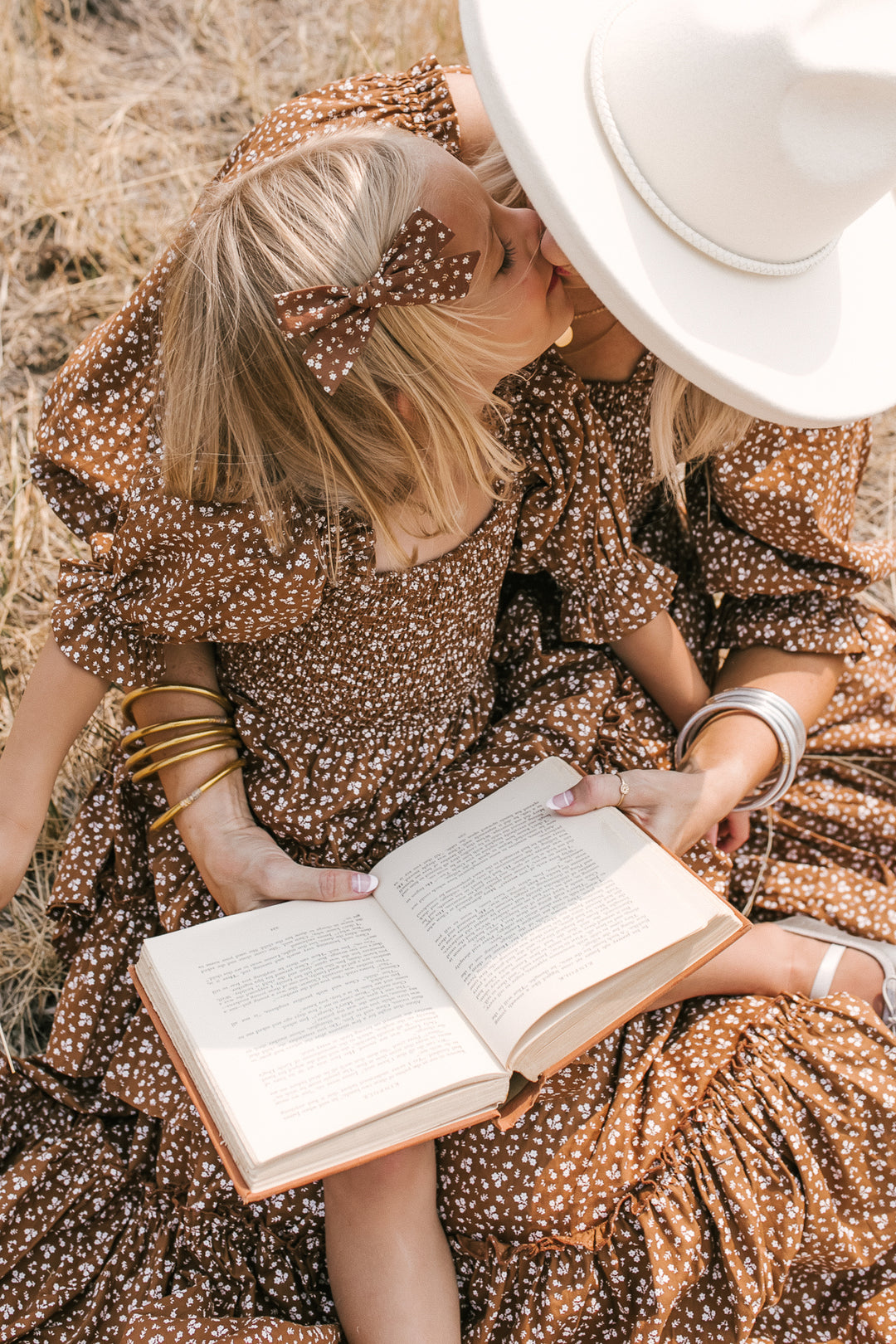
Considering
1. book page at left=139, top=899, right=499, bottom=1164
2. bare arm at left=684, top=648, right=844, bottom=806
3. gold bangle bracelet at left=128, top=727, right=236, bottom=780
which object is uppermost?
gold bangle bracelet at left=128, top=727, right=236, bottom=780

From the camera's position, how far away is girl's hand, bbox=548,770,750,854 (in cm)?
154

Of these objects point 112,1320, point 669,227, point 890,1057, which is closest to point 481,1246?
point 112,1320

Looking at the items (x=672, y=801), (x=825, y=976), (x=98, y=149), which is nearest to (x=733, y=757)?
(x=672, y=801)

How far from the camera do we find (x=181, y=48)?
275 cm

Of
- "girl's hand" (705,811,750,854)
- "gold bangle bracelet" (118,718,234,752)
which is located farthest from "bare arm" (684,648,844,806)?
"gold bangle bracelet" (118,718,234,752)

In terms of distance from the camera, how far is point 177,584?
1405mm

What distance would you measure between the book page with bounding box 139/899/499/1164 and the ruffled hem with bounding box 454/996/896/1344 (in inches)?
18.1

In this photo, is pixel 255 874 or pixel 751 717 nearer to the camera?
pixel 255 874

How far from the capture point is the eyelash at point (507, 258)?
130 cm

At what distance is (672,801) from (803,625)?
0.45m

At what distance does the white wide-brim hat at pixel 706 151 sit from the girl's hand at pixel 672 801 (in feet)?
2.06

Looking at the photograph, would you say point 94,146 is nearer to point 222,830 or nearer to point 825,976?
point 222,830

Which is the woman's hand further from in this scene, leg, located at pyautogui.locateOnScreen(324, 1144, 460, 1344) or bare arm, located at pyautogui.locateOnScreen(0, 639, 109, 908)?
leg, located at pyautogui.locateOnScreen(324, 1144, 460, 1344)

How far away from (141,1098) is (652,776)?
92 centimetres
